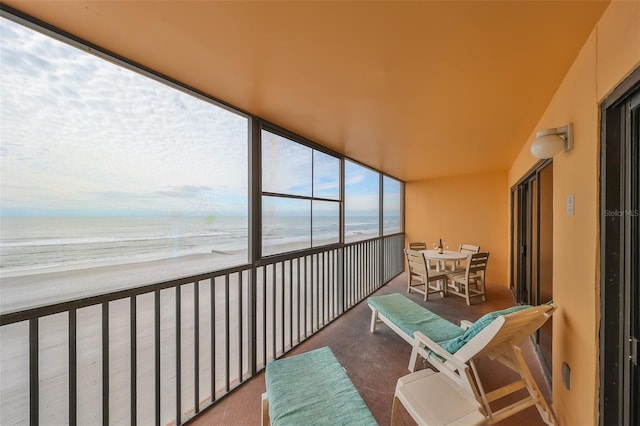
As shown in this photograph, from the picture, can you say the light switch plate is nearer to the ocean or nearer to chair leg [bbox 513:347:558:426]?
chair leg [bbox 513:347:558:426]

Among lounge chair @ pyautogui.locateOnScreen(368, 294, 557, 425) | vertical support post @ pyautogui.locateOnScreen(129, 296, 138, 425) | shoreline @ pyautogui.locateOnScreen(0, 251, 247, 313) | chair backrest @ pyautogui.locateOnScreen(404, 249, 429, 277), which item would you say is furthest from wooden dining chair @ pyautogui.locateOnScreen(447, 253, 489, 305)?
vertical support post @ pyautogui.locateOnScreen(129, 296, 138, 425)

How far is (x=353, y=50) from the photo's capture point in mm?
1386

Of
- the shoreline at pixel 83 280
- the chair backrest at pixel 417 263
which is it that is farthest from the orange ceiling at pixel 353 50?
the chair backrest at pixel 417 263

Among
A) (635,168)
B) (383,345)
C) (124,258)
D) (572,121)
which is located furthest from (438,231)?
(124,258)

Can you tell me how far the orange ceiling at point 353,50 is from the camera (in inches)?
43.9

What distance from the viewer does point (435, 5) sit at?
1078mm

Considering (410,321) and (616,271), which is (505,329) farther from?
(410,321)

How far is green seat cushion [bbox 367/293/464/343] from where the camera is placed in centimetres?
223

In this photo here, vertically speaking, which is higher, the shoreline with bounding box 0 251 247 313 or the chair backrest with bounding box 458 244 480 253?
the shoreline with bounding box 0 251 247 313

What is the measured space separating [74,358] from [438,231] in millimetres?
6491

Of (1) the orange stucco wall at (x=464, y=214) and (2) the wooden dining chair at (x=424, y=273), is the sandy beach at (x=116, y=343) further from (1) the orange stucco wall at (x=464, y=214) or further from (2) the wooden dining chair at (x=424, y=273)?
(1) the orange stucco wall at (x=464, y=214)

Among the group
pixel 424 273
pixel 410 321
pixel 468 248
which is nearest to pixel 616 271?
pixel 410 321

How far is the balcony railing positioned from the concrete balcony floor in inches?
5.4

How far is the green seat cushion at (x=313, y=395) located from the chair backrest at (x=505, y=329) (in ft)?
2.92
